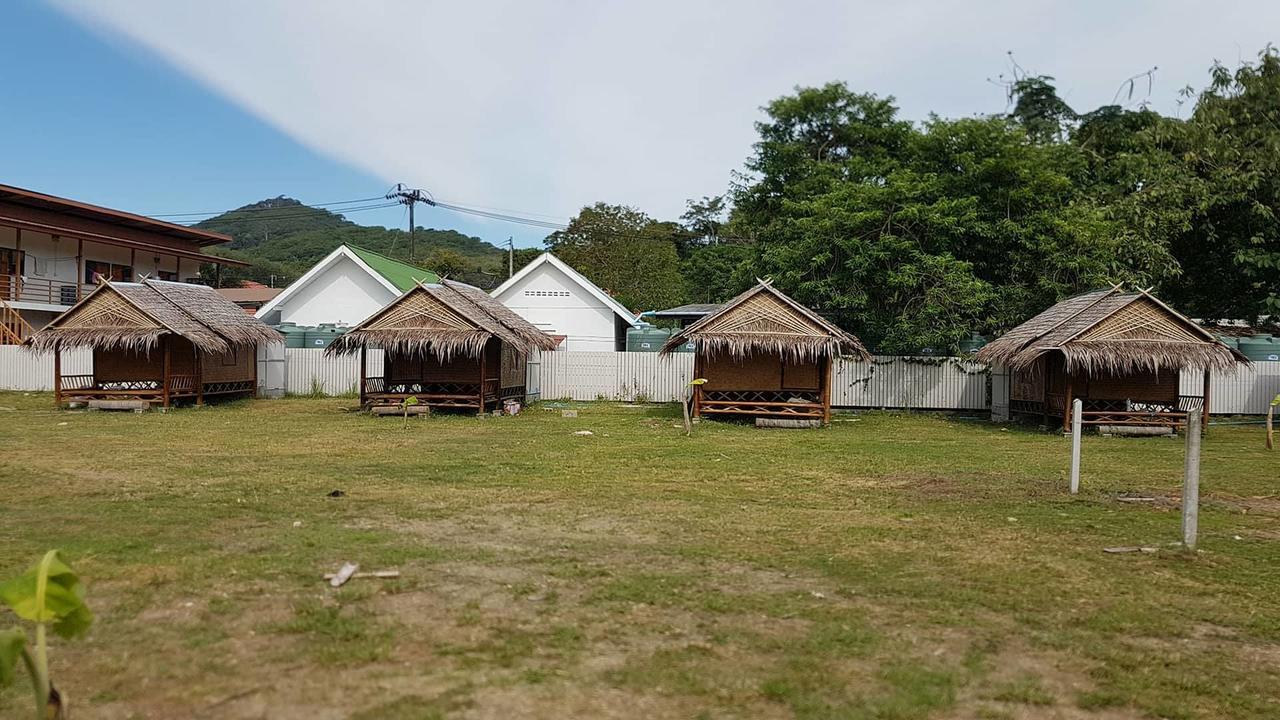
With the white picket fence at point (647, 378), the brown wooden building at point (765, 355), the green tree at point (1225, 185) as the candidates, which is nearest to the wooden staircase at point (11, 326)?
the white picket fence at point (647, 378)

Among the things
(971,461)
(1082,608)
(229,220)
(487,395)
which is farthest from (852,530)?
(229,220)

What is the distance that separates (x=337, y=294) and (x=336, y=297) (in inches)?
4.5

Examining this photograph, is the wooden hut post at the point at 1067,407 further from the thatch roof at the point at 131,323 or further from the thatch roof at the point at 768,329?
the thatch roof at the point at 131,323

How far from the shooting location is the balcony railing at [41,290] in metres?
31.3

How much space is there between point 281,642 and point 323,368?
80.0ft

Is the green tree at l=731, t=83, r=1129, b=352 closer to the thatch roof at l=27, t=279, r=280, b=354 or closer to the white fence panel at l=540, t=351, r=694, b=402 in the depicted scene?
the white fence panel at l=540, t=351, r=694, b=402

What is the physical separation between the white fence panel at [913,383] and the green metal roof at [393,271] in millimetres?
14438

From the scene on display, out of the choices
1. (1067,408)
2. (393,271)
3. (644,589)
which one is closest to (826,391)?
(1067,408)

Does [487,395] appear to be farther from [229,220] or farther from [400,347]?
[229,220]

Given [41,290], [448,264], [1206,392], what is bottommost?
[1206,392]

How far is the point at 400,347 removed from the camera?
22.5 meters

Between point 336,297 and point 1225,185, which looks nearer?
point 1225,185

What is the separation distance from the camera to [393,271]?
3556 cm

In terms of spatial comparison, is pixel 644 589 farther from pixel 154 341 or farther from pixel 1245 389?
pixel 1245 389
